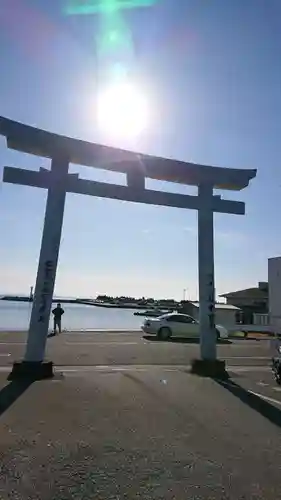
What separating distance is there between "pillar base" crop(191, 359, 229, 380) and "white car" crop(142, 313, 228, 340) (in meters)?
13.2

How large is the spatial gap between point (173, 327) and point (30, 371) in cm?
1584

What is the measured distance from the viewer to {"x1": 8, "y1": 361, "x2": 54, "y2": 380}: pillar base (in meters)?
9.95

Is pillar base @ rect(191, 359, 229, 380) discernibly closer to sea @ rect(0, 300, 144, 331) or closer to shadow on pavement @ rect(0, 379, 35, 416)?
shadow on pavement @ rect(0, 379, 35, 416)

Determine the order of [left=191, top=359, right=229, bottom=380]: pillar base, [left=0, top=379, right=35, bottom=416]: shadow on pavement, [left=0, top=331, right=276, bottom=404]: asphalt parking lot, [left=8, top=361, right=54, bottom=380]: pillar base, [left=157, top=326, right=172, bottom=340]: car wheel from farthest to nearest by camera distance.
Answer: [left=157, top=326, right=172, bottom=340]: car wheel
[left=0, top=331, right=276, bottom=404]: asphalt parking lot
[left=191, top=359, right=229, bottom=380]: pillar base
[left=8, top=361, right=54, bottom=380]: pillar base
[left=0, top=379, right=35, bottom=416]: shadow on pavement

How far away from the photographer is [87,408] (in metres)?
7.28

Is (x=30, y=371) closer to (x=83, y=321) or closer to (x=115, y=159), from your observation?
(x=115, y=159)

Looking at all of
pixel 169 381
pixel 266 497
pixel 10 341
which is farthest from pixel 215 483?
pixel 10 341

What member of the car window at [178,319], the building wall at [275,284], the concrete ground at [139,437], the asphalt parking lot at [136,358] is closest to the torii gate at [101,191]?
the concrete ground at [139,437]

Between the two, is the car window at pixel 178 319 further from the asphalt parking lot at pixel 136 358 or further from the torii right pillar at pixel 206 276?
the torii right pillar at pixel 206 276

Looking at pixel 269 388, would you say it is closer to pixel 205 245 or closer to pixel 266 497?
pixel 205 245

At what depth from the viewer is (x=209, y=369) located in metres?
11.3

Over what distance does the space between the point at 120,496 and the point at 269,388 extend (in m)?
6.68

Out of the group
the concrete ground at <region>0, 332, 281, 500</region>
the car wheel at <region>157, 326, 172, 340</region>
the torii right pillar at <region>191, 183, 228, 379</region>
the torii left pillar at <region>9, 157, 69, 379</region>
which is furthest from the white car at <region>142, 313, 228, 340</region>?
the torii left pillar at <region>9, 157, 69, 379</region>

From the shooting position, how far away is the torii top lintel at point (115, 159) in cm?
1055
